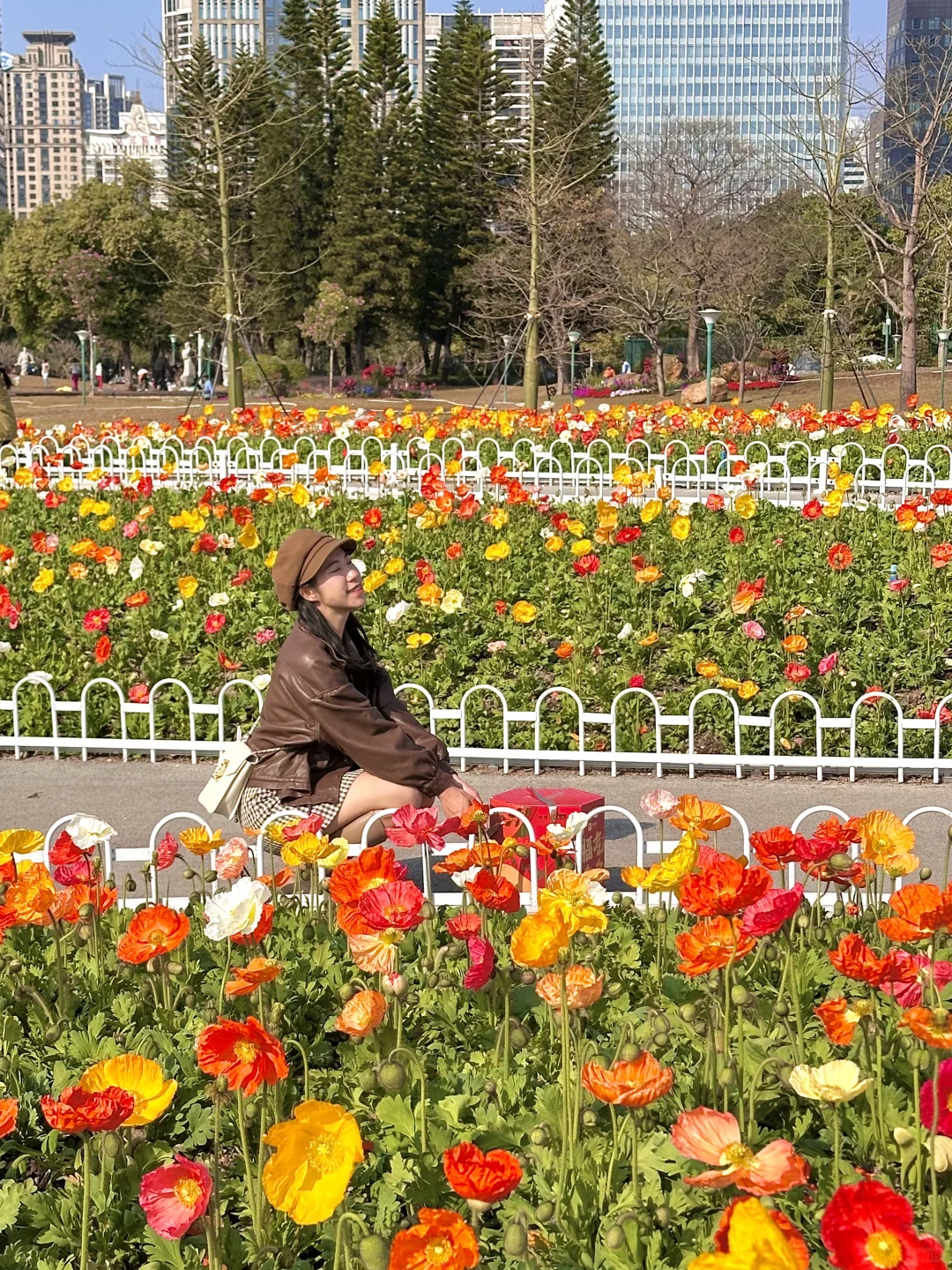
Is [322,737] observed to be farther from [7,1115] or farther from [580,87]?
[580,87]

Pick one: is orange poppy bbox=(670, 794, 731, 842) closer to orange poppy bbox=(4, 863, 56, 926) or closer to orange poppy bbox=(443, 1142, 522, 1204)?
orange poppy bbox=(4, 863, 56, 926)

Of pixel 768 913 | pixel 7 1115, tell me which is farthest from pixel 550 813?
pixel 7 1115

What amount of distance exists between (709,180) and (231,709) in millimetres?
43480

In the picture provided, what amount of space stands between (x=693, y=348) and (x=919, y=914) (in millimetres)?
44720

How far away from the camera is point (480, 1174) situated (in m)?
1.86

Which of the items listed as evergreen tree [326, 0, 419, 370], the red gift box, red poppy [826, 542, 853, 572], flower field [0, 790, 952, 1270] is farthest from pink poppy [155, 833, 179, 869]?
evergreen tree [326, 0, 419, 370]

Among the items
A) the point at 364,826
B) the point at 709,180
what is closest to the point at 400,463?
the point at 364,826

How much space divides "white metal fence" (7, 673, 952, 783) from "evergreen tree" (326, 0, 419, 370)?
4485 centimetres

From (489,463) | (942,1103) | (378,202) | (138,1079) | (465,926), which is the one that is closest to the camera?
(138,1079)

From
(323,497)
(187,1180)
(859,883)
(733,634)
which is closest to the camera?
(187,1180)

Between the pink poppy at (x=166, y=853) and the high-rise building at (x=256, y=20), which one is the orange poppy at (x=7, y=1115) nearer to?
the pink poppy at (x=166, y=853)

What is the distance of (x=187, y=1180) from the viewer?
80.9 inches

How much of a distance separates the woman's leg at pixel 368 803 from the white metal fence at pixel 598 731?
5.19 ft

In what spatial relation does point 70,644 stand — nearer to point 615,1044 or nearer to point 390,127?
point 615,1044
